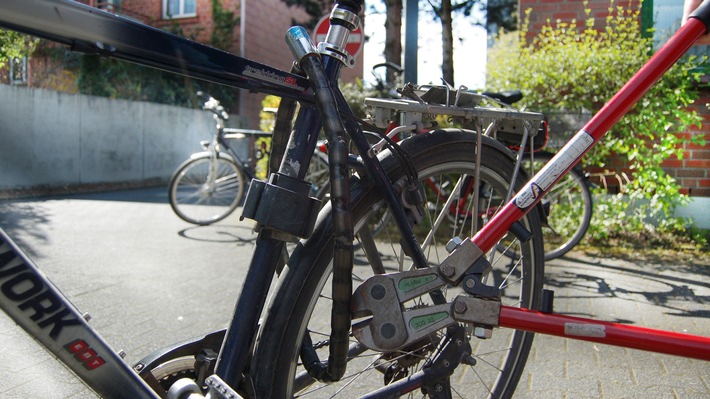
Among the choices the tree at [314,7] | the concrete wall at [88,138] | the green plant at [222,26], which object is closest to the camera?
the concrete wall at [88,138]

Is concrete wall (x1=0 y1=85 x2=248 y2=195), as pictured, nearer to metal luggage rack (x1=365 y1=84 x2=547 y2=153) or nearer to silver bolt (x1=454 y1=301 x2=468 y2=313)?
metal luggage rack (x1=365 y1=84 x2=547 y2=153)

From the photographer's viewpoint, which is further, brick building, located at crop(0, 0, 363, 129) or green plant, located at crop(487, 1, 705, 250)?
brick building, located at crop(0, 0, 363, 129)

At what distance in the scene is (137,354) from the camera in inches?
116

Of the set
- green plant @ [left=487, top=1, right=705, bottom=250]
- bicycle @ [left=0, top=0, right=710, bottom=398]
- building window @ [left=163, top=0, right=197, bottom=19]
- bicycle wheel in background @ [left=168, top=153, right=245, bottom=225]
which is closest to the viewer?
bicycle @ [left=0, top=0, right=710, bottom=398]

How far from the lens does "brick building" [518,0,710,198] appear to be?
610cm

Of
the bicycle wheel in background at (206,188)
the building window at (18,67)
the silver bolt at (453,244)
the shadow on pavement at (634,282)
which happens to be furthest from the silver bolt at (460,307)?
the bicycle wheel in background at (206,188)

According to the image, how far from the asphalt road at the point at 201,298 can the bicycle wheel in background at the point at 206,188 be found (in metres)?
0.16

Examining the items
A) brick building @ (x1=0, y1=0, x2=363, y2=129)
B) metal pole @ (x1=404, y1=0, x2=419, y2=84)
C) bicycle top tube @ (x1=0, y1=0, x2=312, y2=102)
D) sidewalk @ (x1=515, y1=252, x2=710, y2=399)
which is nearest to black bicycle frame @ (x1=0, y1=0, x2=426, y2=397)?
bicycle top tube @ (x1=0, y1=0, x2=312, y2=102)

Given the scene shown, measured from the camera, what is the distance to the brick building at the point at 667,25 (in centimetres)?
610

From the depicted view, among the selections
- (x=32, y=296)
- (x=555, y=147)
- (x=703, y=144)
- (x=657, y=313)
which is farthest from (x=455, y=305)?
(x=703, y=144)

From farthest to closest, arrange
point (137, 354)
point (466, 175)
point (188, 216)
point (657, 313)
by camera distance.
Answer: point (188, 216), point (657, 313), point (137, 354), point (466, 175)

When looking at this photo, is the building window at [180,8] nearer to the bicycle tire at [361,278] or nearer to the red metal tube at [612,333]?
the bicycle tire at [361,278]

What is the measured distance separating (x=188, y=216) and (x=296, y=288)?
213 inches

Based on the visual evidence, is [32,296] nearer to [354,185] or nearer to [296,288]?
[296,288]
